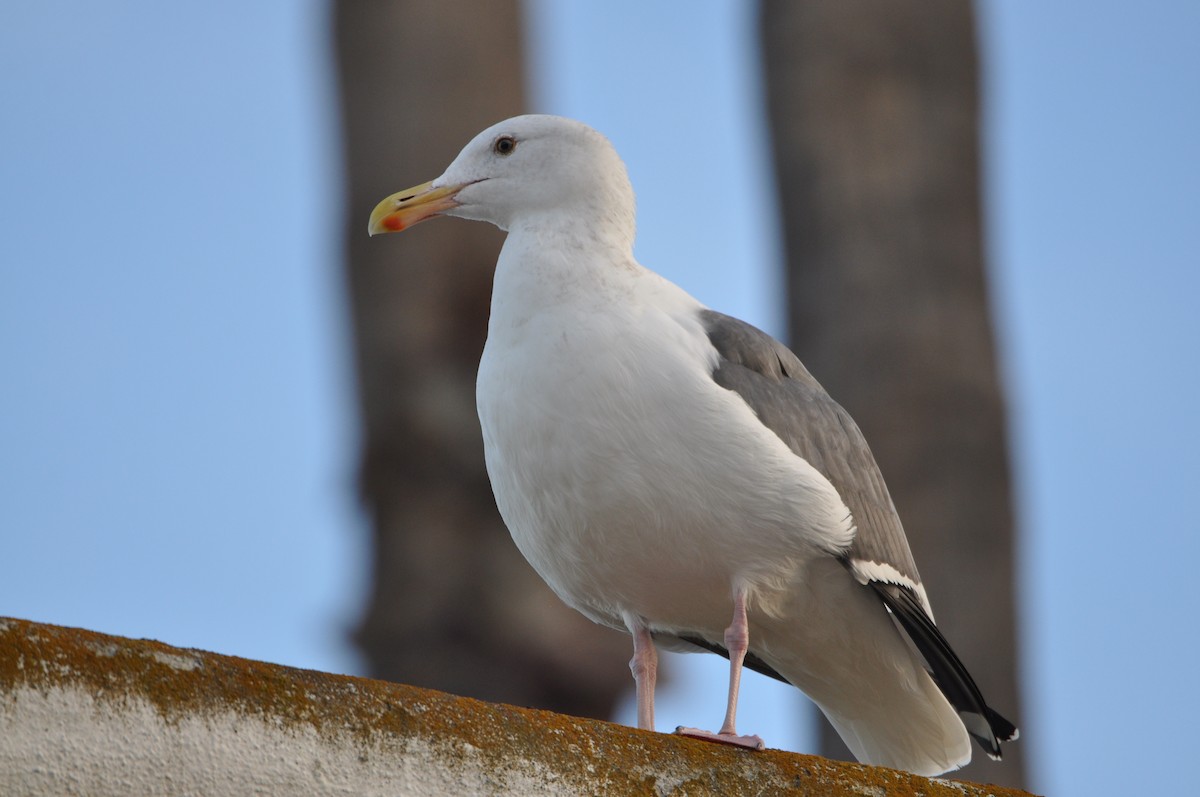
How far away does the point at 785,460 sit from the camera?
3.54 m

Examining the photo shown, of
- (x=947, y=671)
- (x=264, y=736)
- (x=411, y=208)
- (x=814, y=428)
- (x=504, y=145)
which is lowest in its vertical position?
(x=947, y=671)

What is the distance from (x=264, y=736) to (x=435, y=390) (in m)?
4.41

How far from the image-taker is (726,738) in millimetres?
2979

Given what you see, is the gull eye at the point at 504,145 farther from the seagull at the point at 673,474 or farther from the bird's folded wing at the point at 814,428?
the bird's folded wing at the point at 814,428

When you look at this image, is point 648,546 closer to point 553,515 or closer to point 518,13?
point 553,515

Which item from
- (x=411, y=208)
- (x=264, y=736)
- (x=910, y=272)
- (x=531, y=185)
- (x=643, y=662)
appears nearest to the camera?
(x=264, y=736)

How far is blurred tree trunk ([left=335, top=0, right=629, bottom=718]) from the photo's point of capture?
20.9ft

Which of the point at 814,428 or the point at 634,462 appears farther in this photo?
the point at 814,428

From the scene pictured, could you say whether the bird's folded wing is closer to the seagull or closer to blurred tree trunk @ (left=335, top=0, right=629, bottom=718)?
the seagull

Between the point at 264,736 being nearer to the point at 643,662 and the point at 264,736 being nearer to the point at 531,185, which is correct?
the point at 643,662

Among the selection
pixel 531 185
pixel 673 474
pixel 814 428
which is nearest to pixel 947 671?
pixel 814 428

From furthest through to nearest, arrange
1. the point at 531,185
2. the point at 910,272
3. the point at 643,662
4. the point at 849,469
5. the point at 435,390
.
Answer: the point at 435,390
the point at 910,272
the point at 531,185
the point at 849,469
the point at 643,662

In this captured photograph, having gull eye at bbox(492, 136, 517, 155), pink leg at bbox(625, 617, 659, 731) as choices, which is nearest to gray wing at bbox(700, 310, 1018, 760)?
pink leg at bbox(625, 617, 659, 731)

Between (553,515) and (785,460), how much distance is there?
1.64 ft
